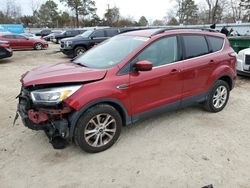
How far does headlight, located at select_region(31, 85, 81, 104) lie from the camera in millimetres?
3145

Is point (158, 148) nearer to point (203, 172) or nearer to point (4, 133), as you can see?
point (203, 172)

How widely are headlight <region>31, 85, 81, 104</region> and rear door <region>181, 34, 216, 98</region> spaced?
2.02m

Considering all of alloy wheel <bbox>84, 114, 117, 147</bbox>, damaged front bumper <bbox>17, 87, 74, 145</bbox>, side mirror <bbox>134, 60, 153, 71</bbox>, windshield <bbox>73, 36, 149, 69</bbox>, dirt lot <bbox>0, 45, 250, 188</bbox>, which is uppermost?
windshield <bbox>73, 36, 149, 69</bbox>

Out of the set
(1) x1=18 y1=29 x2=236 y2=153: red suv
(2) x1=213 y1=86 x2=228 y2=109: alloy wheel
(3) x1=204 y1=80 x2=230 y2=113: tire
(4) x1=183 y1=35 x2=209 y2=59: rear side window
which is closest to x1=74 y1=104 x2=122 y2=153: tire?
(1) x1=18 y1=29 x2=236 y2=153: red suv

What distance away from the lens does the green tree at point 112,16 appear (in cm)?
6780

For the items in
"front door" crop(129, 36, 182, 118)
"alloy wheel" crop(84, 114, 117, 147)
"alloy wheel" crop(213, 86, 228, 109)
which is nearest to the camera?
"alloy wheel" crop(84, 114, 117, 147)

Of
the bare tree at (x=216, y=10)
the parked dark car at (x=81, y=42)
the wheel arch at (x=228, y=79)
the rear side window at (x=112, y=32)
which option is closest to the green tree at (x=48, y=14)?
the bare tree at (x=216, y=10)

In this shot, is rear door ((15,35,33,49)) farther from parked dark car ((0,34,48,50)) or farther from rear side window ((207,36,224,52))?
rear side window ((207,36,224,52))

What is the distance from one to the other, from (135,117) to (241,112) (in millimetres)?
2588

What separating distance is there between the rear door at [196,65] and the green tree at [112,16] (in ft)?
213

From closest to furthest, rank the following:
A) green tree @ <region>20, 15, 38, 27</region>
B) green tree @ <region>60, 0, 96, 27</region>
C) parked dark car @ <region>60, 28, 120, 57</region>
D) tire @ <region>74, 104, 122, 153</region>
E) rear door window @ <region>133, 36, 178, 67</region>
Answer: tire @ <region>74, 104, 122, 153</region>, rear door window @ <region>133, 36, 178, 67</region>, parked dark car @ <region>60, 28, 120, 57</region>, green tree @ <region>60, 0, 96, 27</region>, green tree @ <region>20, 15, 38, 27</region>

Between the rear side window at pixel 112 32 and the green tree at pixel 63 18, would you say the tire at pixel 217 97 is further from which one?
the green tree at pixel 63 18

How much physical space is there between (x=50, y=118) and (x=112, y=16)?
70089mm

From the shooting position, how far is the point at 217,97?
502 centimetres
